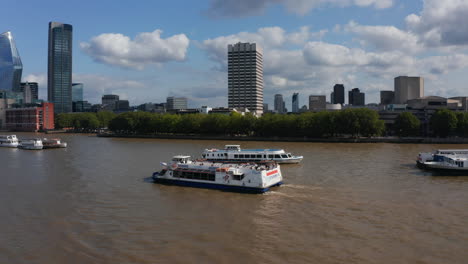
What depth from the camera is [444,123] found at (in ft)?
329

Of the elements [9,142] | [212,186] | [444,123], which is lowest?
[212,186]

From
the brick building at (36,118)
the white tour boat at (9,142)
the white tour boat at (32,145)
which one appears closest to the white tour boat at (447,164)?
the white tour boat at (32,145)

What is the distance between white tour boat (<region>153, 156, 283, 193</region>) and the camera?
3069cm

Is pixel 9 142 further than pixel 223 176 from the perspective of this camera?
Yes

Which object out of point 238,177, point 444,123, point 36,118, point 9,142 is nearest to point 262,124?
point 444,123


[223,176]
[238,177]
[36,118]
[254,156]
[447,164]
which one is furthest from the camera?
[36,118]

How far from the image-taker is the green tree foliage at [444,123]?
99.3 m

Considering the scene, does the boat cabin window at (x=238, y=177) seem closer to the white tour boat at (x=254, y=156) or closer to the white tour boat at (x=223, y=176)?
the white tour boat at (x=223, y=176)

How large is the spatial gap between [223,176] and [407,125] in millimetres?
87321

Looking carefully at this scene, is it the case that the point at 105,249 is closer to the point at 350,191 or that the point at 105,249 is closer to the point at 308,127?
the point at 350,191

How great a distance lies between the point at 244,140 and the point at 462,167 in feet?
245

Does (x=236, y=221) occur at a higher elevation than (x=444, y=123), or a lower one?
lower

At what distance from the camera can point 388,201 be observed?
1091 inches

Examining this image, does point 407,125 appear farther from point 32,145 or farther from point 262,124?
point 32,145
